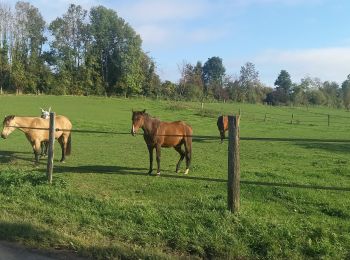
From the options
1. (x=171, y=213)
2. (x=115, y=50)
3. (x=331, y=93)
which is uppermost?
(x=115, y=50)

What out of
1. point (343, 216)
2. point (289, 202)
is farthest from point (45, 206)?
point (343, 216)

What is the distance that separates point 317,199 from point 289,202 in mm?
630

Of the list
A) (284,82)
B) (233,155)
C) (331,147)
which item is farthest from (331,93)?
(233,155)

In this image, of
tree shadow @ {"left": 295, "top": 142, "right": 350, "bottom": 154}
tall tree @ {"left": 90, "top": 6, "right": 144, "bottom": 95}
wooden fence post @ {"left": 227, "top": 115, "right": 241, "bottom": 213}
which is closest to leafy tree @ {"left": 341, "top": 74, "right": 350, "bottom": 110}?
tall tree @ {"left": 90, "top": 6, "right": 144, "bottom": 95}

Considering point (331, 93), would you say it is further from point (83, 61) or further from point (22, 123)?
point (22, 123)

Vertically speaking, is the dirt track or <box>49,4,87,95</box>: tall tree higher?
<box>49,4,87,95</box>: tall tree

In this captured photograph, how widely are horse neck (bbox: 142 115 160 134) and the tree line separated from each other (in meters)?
59.0

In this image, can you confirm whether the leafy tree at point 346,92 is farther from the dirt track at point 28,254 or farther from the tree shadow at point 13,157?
the dirt track at point 28,254

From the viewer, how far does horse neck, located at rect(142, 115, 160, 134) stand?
11791 mm

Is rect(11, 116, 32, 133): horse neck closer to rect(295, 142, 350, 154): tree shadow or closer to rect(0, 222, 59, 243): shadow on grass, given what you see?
rect(0, 222, 59, 243): shadow on grass

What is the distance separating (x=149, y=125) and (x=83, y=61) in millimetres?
69295

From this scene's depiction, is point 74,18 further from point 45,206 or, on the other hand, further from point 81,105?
→ point 45,206

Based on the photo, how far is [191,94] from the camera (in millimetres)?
79000

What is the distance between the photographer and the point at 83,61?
7825 centimetres
